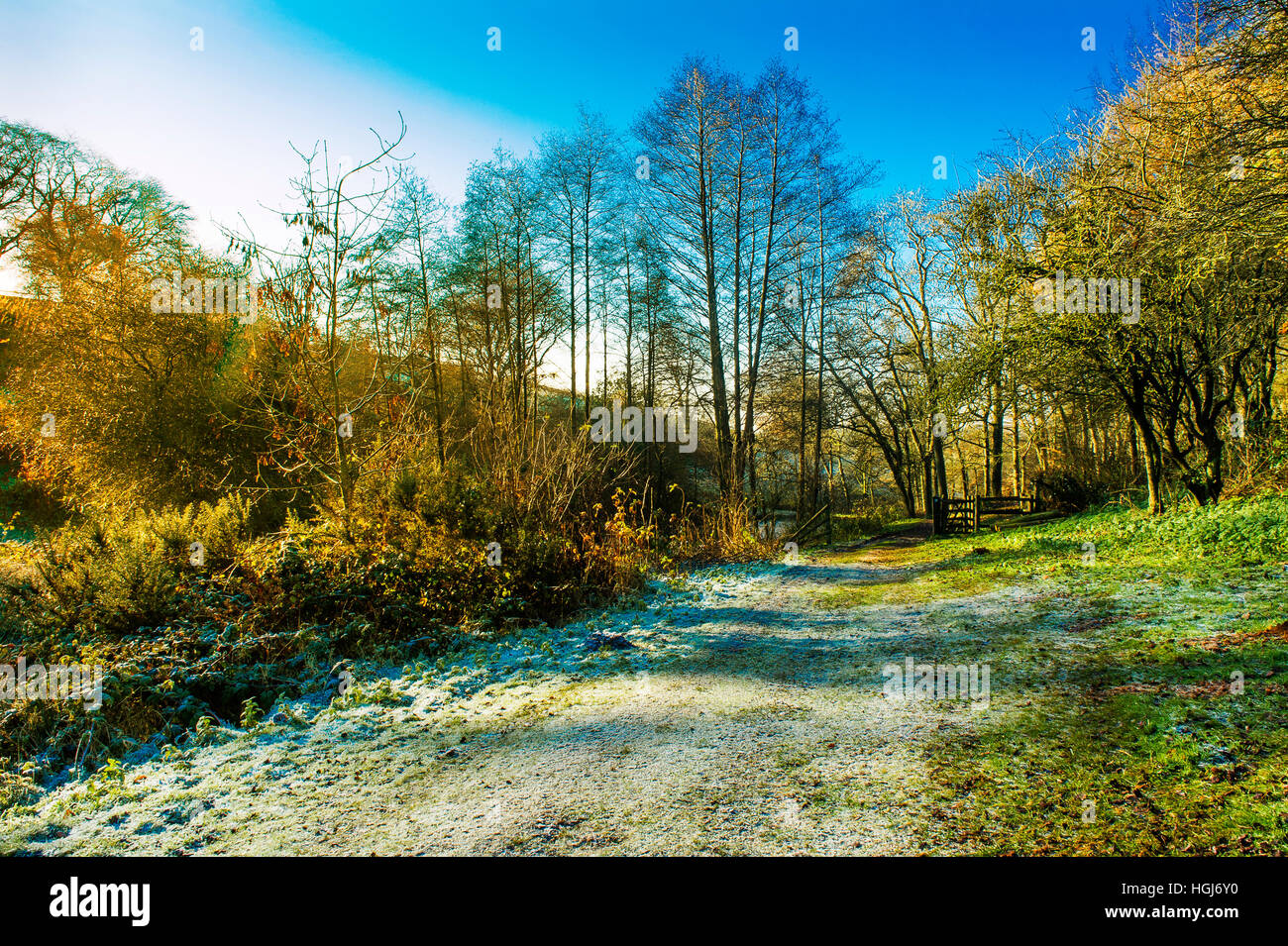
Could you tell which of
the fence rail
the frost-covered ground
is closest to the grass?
the frost-covered ground

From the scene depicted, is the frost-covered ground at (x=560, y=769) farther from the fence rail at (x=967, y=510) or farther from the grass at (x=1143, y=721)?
the fence rail at (x=967, y=510)

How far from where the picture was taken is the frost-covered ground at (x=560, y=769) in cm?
257

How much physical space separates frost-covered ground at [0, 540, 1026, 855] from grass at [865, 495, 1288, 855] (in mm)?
334

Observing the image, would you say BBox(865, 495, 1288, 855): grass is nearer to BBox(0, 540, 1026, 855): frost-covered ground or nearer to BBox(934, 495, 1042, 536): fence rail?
BBox(0, 540, 1026, 855): frost-covered ground

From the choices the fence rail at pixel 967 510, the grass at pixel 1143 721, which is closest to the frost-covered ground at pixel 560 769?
the grass at pixel 1143 721

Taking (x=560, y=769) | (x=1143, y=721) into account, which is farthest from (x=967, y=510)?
(x=560, y=769)

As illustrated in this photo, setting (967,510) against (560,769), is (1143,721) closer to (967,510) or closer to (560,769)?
(560,769)

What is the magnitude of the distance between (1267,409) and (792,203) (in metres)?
11.9

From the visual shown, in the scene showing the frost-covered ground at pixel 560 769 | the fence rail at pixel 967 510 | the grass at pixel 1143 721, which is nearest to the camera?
the grass at pixel 1143 721

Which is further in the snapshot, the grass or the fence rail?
the fence rail

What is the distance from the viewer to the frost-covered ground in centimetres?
257

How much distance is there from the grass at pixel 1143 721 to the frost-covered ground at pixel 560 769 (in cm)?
33

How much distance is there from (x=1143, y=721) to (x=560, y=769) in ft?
10.6
